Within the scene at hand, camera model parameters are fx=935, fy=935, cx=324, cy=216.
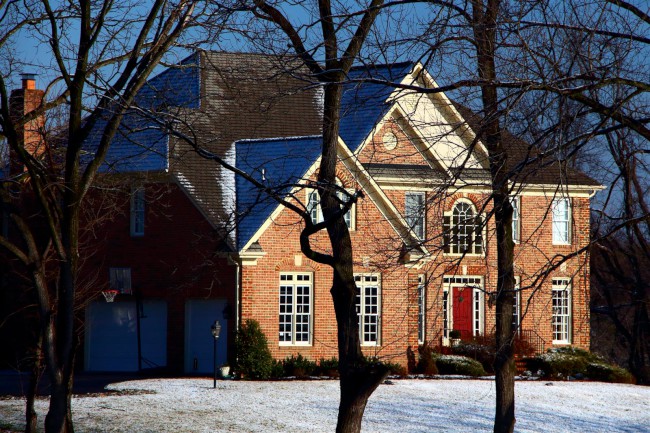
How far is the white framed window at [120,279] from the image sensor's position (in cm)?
2877

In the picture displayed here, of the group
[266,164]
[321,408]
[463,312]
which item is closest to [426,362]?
[463,312]

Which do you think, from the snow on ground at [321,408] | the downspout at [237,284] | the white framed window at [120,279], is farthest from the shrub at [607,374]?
the white framed window at [120,279]

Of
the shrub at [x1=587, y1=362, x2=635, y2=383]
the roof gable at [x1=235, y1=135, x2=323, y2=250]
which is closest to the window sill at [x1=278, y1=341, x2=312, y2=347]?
the roof gable at [x1=235, y1=135, x2=323, y2=250]

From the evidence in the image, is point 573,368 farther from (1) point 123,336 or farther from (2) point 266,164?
(1) point 123,336

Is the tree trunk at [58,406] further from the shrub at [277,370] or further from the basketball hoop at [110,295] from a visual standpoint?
the basketball hoop at [110,295]

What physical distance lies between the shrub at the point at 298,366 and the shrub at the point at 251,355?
789 millimetres

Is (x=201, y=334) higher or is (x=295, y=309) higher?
(x=295, y=309)

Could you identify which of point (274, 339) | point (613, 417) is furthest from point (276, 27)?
point (274, 339)

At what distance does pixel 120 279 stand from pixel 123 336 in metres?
1.96

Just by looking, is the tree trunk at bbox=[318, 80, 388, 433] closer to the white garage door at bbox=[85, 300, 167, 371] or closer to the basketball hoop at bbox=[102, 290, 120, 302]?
the basketball hoop at bbox=[102, 290, 120, 302]

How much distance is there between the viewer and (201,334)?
92.4ft

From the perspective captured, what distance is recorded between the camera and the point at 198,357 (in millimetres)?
28062

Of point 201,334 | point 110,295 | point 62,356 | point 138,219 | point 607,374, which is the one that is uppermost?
point 138,219

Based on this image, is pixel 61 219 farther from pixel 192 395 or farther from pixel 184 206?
pixel 184 206
